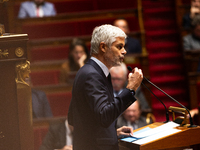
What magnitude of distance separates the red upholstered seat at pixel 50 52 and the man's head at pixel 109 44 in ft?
5.69

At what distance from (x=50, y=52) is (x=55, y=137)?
3.94 ft

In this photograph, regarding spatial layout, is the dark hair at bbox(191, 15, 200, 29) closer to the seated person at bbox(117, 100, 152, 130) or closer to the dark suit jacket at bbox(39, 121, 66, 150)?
the seated person at bbox(117, 100, 152, 130)

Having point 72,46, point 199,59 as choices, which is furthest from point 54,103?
point 199,59

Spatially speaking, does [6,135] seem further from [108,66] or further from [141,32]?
[141,32]

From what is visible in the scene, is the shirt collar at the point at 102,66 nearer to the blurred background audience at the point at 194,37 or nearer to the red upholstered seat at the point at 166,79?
the blurred background audience at the point at 194,37

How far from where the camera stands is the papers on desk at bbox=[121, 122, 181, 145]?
0.87 metres

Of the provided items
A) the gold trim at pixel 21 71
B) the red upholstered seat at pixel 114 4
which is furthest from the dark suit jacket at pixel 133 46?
the gold trim at pixel 21 71

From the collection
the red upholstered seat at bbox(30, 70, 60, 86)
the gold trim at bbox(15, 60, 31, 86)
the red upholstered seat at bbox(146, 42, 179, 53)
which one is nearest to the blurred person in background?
the red upholstered seat at bbox(146, 42, 179, 53)

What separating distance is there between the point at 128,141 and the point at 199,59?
5.70 feet

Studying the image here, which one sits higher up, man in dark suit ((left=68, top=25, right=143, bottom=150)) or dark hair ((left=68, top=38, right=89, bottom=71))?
dark hair ((left=68, top=38, right=89, bottom=71))

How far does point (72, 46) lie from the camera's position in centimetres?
216

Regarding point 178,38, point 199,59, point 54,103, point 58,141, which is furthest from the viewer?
point 178,38

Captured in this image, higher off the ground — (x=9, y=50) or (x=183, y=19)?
(x=183, y=19)

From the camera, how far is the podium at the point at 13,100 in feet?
2.67
